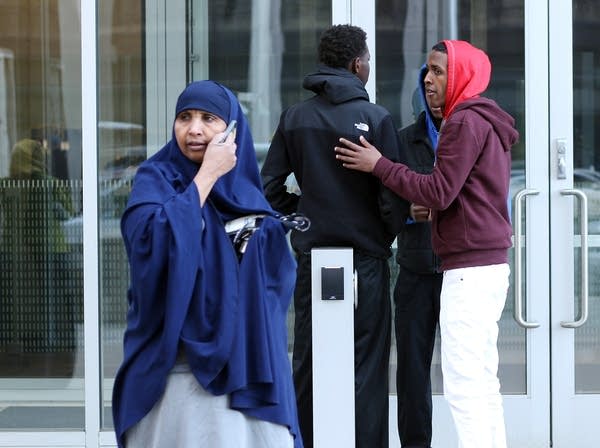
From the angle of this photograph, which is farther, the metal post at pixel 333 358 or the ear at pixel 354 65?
the ear at pixel 354 65

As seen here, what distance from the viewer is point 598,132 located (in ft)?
19.4

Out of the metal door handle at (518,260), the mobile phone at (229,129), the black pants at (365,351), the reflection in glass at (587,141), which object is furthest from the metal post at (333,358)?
the reflection in glass at (587,141)

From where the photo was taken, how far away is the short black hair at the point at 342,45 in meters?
4.63

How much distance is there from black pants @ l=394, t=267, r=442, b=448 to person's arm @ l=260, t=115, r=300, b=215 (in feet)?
2.20

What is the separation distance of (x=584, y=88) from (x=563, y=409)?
1.59m

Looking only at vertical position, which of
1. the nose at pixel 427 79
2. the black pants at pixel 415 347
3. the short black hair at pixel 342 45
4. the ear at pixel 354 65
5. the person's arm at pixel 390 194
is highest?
the short black hair at pixel 342 45

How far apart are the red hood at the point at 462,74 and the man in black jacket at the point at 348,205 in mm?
267

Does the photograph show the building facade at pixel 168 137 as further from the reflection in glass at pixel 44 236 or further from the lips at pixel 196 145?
the lips at pixel 196 145

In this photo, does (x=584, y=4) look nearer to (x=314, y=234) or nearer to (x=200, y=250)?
(x=314, y=234)

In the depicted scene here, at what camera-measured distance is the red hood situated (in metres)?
4.51

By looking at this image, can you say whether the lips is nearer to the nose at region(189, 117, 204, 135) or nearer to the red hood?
the nose at region(189, 117, 204, 135)

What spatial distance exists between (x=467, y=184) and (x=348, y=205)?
499 mm

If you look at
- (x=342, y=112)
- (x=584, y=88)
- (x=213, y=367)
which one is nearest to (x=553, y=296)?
(x=584, y=88)

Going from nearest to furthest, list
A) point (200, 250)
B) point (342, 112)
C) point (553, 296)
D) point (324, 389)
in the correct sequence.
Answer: point (200, 250), point (324, 389), point (342, 112), point (553, 296)
